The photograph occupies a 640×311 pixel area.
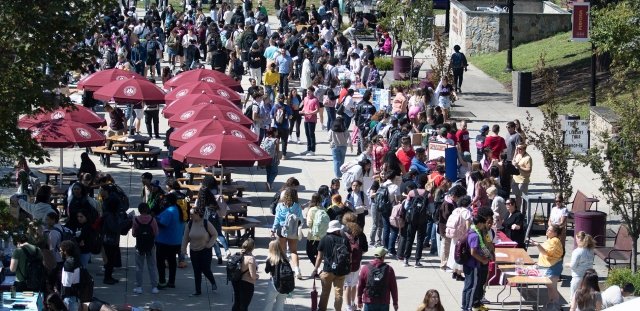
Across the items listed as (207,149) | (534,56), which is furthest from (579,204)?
(534,56)

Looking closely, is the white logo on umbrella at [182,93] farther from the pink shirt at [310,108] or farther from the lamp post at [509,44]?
the lamp post at [509,44]

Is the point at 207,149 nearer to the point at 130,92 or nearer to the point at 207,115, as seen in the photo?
the point at 207,115

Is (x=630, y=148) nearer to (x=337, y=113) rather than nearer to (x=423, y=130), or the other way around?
(x=423, y=130)

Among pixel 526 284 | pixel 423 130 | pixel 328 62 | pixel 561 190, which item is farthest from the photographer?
pixel 328 62

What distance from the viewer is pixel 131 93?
98.3ft

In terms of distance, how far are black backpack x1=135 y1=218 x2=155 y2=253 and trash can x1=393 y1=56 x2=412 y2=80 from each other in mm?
21703

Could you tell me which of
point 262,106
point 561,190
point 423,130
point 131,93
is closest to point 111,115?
point 131,93

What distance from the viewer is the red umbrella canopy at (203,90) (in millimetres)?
30422

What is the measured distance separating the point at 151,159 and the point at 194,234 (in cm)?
990

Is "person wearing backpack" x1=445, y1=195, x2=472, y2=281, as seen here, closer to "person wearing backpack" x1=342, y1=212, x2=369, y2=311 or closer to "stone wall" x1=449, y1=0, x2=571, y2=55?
"person wearing backpack" x1=342, y1=212, x2=369, y2=311

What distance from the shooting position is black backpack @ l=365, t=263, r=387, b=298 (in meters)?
17.9

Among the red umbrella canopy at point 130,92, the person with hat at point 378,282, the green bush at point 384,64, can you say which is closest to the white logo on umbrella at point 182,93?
the red umbrella canopy at point 130,92

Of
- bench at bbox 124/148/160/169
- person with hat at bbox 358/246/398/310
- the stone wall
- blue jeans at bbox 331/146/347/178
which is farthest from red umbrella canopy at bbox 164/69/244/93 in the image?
person with hat at bbox 358/246/398/310

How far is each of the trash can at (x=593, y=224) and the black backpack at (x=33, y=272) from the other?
929cm
